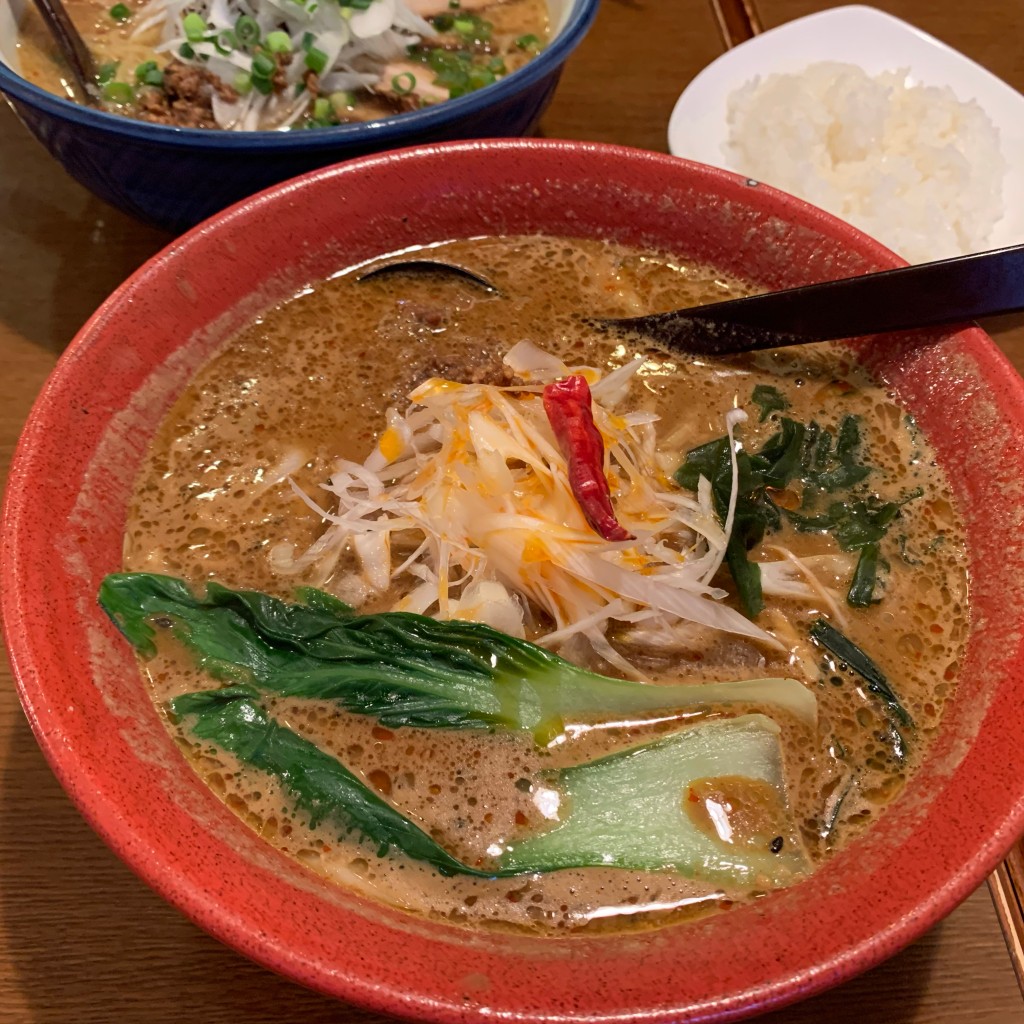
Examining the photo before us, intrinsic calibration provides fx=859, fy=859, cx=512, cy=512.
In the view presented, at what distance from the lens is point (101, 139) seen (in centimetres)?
152

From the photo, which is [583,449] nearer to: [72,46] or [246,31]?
[246,31]

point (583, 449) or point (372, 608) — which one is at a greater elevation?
point (583, 449)

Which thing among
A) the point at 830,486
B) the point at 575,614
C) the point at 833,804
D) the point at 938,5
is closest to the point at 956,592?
the point at 830,486

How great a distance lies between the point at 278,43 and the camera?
187 centimetres

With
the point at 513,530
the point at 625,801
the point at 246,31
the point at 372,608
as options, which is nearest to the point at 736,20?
the point at 246,31

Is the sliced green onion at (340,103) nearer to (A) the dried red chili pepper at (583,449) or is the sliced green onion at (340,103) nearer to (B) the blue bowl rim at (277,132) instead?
(B) the blue bowl rim at (277,132)

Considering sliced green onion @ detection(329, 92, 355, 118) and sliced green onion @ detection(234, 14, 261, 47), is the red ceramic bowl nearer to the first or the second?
sliced green onion @ detection(329, 92, 355, 118)

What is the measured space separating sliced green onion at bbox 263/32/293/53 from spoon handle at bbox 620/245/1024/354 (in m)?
1.02

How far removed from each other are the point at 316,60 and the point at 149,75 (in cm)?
38

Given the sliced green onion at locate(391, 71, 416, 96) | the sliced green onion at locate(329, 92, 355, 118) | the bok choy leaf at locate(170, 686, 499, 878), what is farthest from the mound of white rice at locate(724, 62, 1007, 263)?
the bok choy leaf at locate(170, 686, 499, 878)

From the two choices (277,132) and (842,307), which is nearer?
(842,307)

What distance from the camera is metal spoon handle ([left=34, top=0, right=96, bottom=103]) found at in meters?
1.81

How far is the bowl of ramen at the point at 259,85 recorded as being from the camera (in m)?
1.53

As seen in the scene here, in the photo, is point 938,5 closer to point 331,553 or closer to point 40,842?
point 331,553
